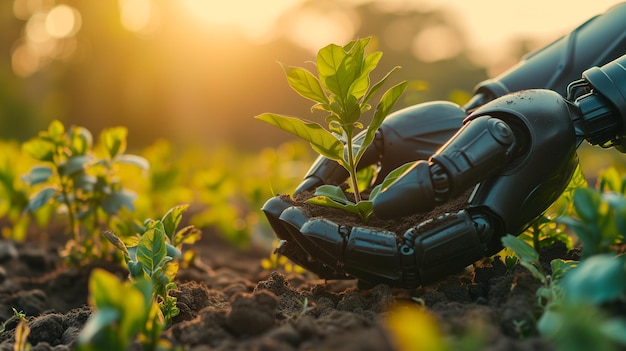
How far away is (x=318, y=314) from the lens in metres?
1.68

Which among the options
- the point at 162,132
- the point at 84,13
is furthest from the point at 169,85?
the point at 84,13

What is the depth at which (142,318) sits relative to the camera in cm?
120

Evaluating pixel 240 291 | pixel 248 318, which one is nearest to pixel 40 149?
pixel 240 291

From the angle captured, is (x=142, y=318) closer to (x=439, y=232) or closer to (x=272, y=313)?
(x=272, y=313)

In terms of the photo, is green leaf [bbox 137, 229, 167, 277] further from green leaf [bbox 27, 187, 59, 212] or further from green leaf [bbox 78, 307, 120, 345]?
green leaf [bbox 27, 187, 59, 212]

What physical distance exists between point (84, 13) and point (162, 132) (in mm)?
3545

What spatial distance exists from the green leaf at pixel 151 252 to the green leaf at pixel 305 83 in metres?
0.54

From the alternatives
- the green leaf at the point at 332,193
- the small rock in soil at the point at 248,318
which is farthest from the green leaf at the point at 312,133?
the small rock in soil at the point at 248,318

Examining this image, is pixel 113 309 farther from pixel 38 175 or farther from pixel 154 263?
pixel 38 175

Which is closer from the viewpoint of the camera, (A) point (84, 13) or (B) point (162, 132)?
(A) point (84, 13)

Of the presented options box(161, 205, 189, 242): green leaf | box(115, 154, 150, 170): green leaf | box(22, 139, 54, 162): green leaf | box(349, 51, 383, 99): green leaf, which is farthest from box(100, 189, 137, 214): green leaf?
box(349, 51, 383, 99): green leaf

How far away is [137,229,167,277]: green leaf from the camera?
1694 millimetres

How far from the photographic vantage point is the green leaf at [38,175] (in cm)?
258

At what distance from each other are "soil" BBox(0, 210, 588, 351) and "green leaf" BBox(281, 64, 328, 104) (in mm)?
542
